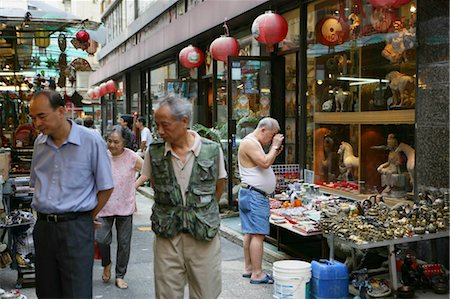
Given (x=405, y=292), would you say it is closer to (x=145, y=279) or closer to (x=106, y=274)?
(x=145, y=279)

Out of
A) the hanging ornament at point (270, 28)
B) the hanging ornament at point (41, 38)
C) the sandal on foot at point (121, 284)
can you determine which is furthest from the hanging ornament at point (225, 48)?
the sandal on foot at point (121, 284)

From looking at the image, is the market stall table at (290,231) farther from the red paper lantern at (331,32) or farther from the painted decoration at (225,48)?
the painted decoration at (225,48)

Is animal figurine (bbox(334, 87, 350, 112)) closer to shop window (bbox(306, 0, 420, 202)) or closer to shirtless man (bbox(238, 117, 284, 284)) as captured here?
shop window (bbox(306, 0, 420, 202))

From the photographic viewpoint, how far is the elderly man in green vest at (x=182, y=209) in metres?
4.17

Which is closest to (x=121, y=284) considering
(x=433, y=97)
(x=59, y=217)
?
(x=59, y=217)

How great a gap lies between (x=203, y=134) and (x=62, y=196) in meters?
7.20

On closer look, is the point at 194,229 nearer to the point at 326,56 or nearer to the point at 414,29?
the point at 414,29

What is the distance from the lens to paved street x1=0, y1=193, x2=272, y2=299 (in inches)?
247

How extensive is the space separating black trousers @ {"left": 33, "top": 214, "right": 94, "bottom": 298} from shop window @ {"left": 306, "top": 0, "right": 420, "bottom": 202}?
4.26 metres

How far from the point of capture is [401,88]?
7.50 meters

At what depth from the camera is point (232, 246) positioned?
337 inches

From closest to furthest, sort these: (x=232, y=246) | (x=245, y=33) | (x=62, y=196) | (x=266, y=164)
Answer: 1. (x=62, y=196)
2. (x=266, y=164)
3. (x=232, y=246)
4. (x=245, y=33)

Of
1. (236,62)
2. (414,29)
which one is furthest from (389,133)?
(236,62)

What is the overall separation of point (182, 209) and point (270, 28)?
530cm
